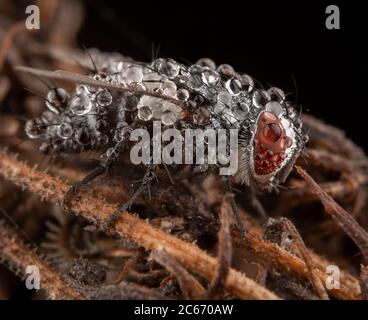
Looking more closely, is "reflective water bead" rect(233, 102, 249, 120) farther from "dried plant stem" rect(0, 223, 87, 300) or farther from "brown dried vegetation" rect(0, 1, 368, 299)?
"dried plant stem" rect(0, 223, 87, 300)

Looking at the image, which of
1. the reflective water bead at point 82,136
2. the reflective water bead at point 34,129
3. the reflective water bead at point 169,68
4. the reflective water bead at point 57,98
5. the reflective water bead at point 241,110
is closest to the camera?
the reflective water bead at point 241,110

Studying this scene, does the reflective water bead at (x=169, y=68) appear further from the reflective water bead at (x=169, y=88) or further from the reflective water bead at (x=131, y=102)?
the reflective water bead at (x=131, y=102)

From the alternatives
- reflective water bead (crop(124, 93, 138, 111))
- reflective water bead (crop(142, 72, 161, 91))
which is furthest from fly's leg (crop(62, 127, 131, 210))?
reflective water bead (crop(142, 72, 161, 91))

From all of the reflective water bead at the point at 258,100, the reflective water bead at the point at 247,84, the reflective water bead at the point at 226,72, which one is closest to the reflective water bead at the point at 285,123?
the reflective water bead at the point at 258,100

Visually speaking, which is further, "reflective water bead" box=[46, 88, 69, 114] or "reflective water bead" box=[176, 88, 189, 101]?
"reflective water bead" box=[46, 88, 69, 114]

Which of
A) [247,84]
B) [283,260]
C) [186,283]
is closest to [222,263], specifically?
[186,283]
